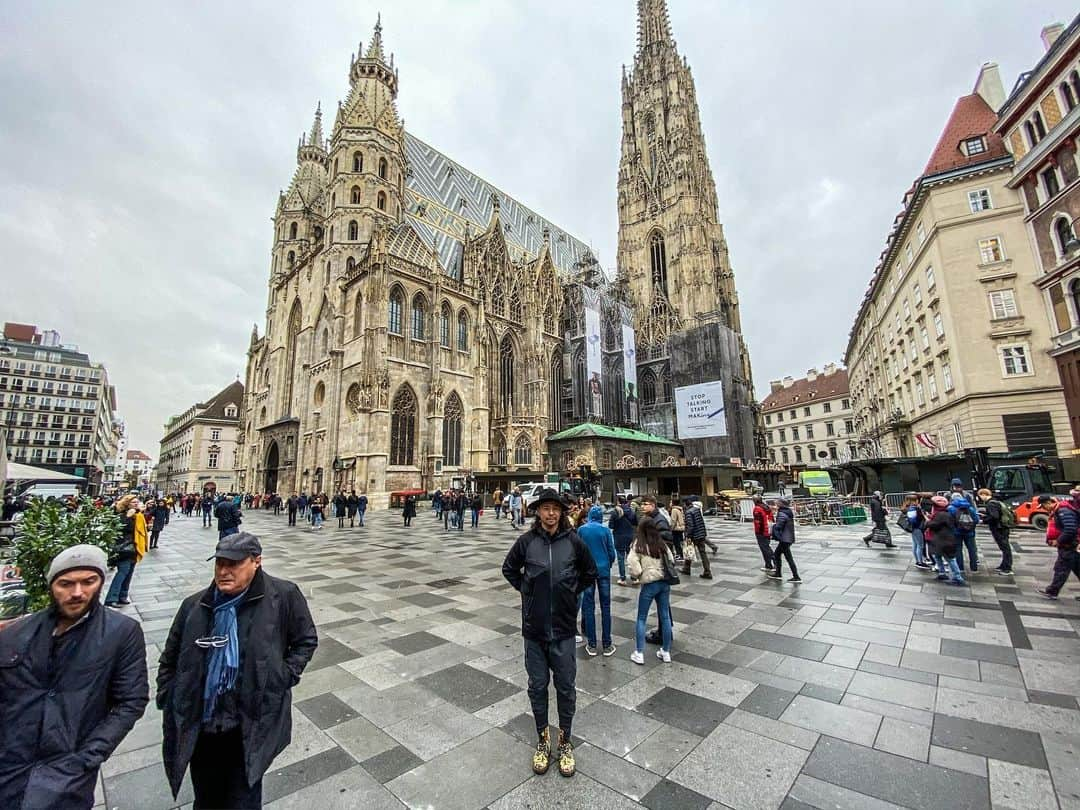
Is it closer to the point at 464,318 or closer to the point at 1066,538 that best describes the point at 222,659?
the point at 1066,538

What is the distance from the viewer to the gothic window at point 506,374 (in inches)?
1443

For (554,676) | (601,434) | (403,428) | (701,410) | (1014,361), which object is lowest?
(554,676)

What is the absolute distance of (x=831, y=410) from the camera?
56.3 m

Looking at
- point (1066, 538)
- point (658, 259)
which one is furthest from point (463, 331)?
point (1066, 538)

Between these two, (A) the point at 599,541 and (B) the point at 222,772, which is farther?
Result: (A) the point at 599,541

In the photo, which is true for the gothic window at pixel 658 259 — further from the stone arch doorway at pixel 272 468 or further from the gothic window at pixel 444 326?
the stone arch doorway at pixel 272 468

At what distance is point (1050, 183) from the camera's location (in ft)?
62.7

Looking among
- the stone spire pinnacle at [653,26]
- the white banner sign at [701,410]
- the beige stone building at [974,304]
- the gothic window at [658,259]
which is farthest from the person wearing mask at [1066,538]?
the stone spire pinnacle at [653,26]

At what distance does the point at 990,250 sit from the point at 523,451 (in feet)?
93.1

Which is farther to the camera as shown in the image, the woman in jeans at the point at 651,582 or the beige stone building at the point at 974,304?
the beige stone building at the point at 974,304

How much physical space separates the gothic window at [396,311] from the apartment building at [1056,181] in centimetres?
3219

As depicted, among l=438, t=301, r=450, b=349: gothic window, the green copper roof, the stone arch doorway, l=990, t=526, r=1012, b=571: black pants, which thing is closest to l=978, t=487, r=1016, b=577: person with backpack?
l=990, t=526, r=1012, b=571: black pants

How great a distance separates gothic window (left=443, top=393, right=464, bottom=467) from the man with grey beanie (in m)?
29.5

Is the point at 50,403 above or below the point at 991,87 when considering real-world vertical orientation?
below
